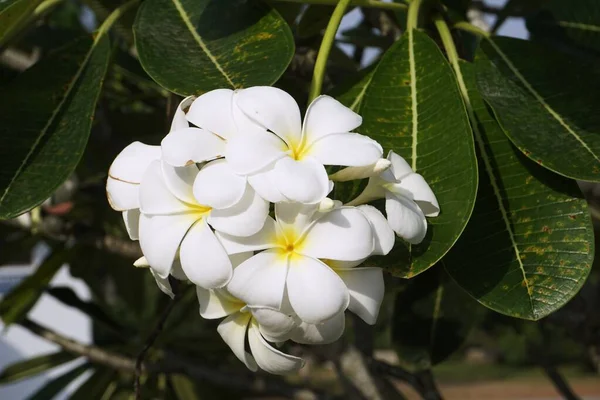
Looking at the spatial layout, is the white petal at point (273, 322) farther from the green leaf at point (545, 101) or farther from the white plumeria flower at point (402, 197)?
the green leaf at point (545, 101)

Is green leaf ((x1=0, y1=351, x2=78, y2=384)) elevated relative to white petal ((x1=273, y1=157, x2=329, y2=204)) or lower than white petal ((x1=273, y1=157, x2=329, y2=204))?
lower

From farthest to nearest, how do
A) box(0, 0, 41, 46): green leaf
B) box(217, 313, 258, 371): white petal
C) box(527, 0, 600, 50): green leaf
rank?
box(527, 0, 600, 50): green leaf → box(0, 0, 41, 46): green leaf → box(217, 313, 258, 371): white petal

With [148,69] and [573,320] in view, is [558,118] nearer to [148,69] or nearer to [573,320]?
[148,69]

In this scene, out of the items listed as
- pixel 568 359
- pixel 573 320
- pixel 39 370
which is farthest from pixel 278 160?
pixel 568 359

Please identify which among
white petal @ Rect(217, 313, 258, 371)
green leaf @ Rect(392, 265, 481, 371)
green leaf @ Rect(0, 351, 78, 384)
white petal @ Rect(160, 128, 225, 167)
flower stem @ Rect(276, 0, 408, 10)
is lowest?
green leaf @ Rect(0, 351, 78, 384)

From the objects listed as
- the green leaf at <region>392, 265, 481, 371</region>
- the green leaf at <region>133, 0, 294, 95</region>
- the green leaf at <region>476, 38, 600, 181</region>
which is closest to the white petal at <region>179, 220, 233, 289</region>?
the green leaf at <region>133, 0, 294, 95</region>

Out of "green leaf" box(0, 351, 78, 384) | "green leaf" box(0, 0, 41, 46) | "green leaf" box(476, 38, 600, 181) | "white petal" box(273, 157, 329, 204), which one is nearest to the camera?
"white petal" box(273, 157, 329, 204)

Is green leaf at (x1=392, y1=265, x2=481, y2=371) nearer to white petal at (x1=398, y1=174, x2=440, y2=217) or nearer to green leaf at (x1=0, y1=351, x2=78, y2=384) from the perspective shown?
white petal at (x1=398, y1=174, x2=440, y2=217)

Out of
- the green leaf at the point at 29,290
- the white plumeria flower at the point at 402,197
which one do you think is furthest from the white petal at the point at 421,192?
the green leaf at the point at 29,290
